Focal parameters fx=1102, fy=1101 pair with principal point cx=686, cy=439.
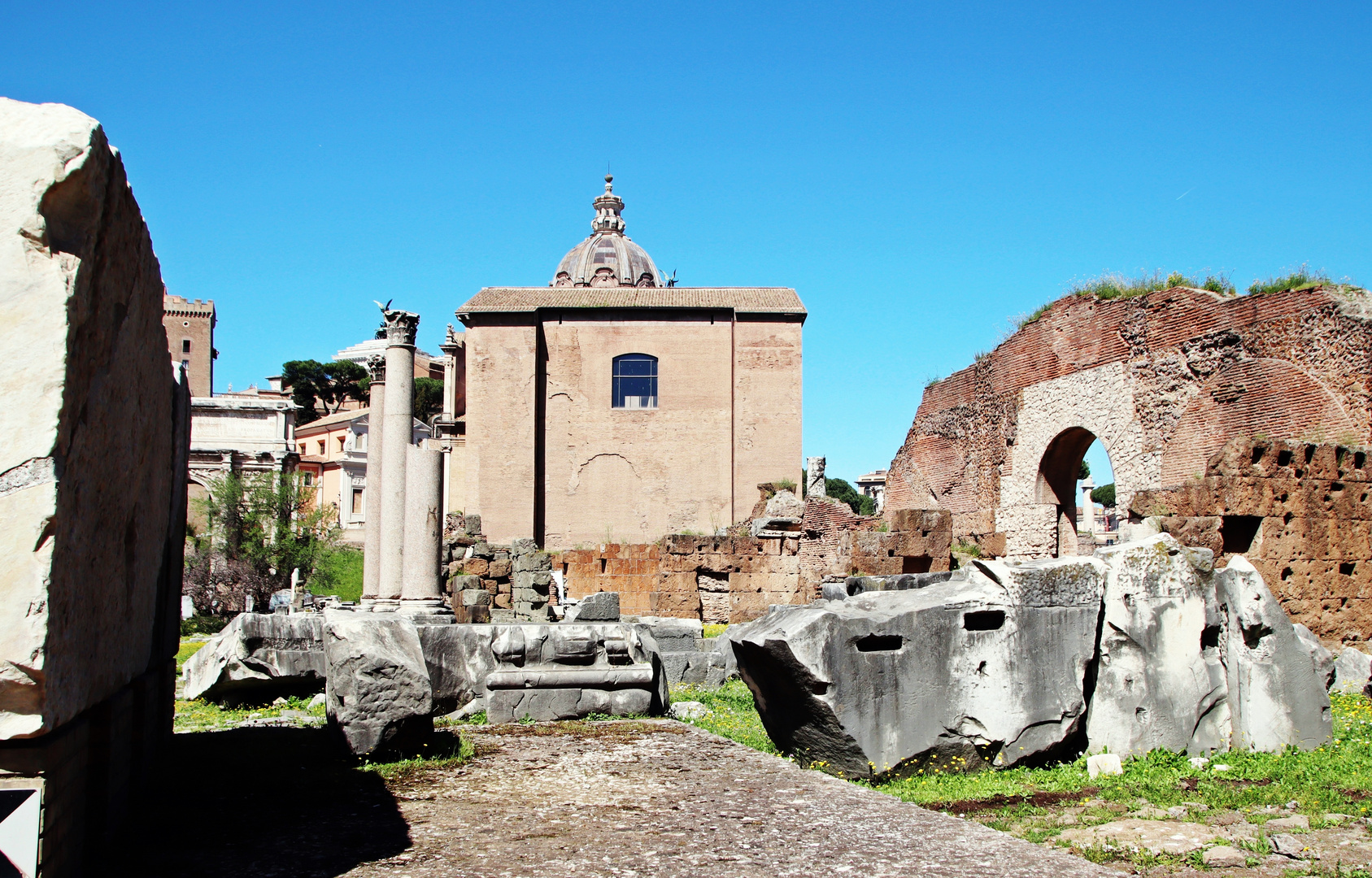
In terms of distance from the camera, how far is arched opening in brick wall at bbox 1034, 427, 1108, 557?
62.5 feet

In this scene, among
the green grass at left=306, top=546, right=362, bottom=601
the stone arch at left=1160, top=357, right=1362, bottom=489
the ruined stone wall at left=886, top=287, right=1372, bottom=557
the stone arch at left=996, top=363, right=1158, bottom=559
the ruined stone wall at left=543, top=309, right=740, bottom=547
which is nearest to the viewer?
the stone arch at left=1160, top=357, right=1362, bottom=489

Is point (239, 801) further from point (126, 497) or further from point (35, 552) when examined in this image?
point (35, 552)

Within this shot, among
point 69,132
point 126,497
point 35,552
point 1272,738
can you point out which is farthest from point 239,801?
point 1272,738

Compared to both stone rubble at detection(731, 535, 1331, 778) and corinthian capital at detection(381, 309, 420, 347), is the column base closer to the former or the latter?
corinthian capital at detection(381, 309, 420, 347)

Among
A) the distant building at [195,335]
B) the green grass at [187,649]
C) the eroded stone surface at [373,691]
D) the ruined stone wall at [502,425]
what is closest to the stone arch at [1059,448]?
the eroded stone surface at [373,691]

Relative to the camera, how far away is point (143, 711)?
4789 mm

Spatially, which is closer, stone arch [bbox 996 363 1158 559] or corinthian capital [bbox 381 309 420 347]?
corinthian capital [bbox 381 309 420 347]

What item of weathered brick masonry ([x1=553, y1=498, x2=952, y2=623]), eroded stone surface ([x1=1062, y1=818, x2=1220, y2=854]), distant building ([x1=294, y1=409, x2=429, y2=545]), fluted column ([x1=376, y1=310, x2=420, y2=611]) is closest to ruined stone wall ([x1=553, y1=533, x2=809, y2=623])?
weathered brick masonry ([x1=553, y1=498, x2=952, y2=623])

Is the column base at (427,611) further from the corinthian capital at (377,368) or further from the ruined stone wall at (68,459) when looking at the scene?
the ruined stone wall at (68,459)

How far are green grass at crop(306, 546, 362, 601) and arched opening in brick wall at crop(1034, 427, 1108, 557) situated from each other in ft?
56.9

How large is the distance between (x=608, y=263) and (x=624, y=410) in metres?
15.6

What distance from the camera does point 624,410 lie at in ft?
104

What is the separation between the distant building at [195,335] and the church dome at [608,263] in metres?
30.2

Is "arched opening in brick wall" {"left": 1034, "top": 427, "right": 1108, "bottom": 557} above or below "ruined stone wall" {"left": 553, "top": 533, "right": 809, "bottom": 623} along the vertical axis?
above
